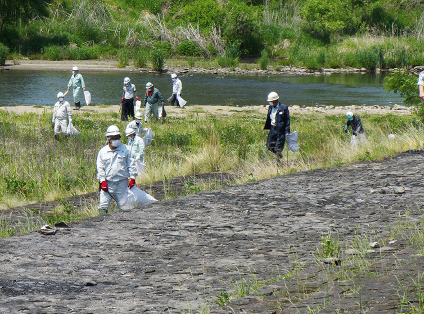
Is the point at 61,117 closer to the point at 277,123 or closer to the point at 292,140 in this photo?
the point at 277,123

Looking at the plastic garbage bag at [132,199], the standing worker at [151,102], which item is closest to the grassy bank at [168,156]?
the plastic garbage bag at [132,199]

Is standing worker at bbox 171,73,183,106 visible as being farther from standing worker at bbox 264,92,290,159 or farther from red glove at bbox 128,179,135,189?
red glove at bbox 128,179,135,189

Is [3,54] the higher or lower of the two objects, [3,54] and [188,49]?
the lower

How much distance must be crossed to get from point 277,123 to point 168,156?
8.96 ft

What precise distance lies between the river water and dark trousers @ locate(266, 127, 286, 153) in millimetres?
17201

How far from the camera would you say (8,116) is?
2038 centimetres

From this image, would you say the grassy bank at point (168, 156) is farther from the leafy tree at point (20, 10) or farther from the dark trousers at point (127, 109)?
the leafy tree at point (20, 10)

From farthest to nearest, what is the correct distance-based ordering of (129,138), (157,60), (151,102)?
(157,60), (151,102), (129,138)

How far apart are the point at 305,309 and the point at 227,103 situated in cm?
2671

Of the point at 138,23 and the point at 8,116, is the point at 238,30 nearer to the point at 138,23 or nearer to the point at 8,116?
the point at 138,23

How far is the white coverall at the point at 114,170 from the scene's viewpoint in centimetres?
845

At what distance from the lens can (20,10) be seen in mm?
53469

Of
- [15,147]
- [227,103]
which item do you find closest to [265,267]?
[15,147]

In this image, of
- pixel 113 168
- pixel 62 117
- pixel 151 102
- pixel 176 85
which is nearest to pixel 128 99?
pixel 151 102
